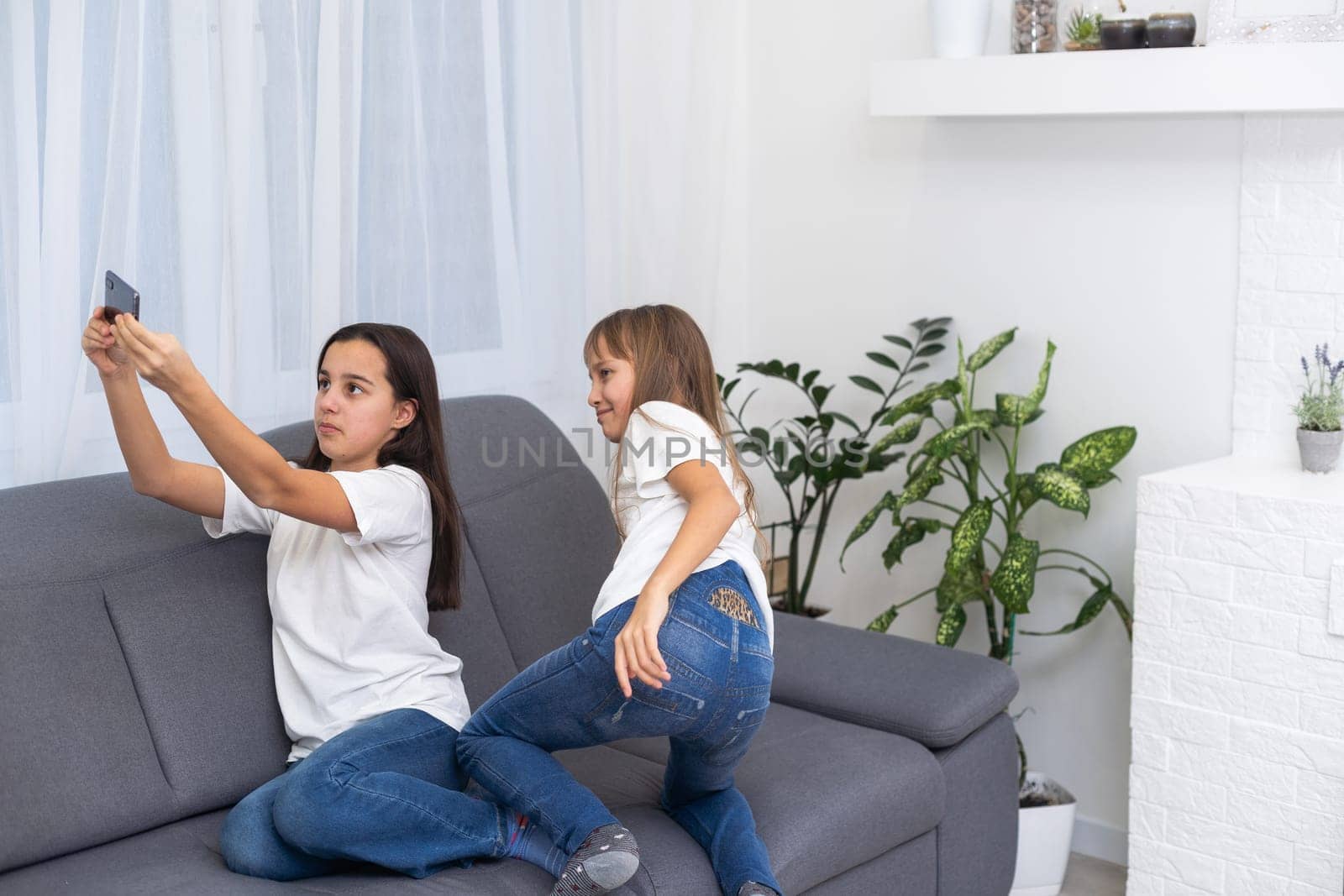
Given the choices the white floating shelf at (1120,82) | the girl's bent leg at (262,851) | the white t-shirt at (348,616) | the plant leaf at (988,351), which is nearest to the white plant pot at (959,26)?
the white floating shelf at (1120,82)

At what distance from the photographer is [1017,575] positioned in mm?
2600

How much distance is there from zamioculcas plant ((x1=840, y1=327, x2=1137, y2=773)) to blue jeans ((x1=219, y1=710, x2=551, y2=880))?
1.18 m

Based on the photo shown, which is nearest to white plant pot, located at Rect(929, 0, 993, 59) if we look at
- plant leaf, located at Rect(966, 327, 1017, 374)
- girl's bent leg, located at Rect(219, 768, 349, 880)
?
plant leaf, located at Rect(966, 327, 1017, 374)

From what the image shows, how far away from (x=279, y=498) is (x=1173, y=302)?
5.94 feet

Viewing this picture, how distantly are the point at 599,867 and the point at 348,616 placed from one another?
55 cm

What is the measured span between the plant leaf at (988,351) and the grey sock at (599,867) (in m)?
1.43

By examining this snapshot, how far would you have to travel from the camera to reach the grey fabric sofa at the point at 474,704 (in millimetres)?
1786

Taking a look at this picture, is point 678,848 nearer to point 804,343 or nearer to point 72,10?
point 72,10

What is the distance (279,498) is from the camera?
1.77 metres

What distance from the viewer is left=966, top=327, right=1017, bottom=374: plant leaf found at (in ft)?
9.20

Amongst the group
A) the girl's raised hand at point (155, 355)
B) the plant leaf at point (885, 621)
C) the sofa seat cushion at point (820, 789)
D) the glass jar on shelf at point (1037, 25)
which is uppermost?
the glass jar on shelf at point (1037, 25)

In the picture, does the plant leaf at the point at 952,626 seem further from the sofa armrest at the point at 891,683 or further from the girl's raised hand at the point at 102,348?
the girl's raised hand at the point at 102,348

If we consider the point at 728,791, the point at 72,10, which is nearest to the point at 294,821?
the point at 728,791

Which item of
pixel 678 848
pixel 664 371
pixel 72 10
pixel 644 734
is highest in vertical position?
pixel 72 10
